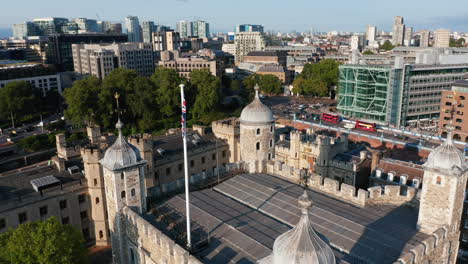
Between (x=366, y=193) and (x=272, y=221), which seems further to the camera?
(x=366, y=193)

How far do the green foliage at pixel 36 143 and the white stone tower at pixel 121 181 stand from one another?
5230 cm

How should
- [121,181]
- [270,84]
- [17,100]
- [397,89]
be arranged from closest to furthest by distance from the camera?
[121,181] → [397,89] → [17,100] → [270,84]

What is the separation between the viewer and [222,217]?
2666cm

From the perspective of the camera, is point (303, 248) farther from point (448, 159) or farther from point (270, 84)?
point (270, 84)

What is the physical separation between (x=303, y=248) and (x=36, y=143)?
70168 millimetres

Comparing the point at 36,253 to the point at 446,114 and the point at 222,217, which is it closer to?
the point at 222,217

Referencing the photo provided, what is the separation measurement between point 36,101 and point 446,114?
102367 mm

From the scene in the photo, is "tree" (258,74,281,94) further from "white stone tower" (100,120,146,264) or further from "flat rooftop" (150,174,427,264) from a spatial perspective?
"white stone tower" (100,120,146,264)

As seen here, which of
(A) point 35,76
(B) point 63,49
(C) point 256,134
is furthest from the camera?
(B) point 63,49

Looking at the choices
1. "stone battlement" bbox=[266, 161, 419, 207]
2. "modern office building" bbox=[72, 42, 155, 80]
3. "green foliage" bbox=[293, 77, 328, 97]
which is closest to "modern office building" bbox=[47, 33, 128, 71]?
"modern office building" bbox=[72, 42, 155, 80]

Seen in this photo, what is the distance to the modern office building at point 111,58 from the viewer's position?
13250 cm

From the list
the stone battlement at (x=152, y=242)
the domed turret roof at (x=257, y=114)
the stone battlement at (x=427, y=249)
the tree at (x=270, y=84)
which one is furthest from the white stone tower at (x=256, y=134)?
the tree at (x=270, y=84)

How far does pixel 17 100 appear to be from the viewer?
9488cm

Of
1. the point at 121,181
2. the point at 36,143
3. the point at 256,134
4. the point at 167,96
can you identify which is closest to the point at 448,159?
the point at 256,134
